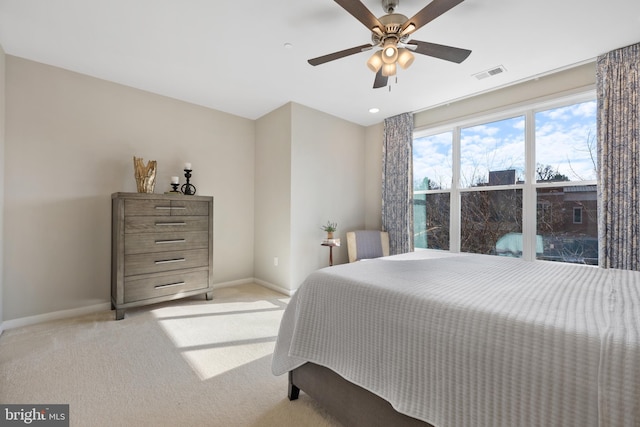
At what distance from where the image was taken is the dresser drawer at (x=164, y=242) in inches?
110

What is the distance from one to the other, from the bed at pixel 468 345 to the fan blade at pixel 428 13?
1.53 meters

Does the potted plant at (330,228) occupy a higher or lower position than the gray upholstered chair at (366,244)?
higher

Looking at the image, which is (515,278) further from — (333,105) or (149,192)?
(149,192)

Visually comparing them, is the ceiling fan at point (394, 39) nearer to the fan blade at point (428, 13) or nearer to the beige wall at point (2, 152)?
the fan blade at point (428, 13)

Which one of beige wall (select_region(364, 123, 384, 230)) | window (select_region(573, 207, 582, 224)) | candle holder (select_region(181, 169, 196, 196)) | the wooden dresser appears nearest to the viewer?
the wooden dresser

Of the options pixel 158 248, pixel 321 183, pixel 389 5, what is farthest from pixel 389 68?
pixel 158 248

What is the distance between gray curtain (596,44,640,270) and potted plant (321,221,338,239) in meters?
2.74

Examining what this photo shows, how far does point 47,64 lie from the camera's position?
2.73 m

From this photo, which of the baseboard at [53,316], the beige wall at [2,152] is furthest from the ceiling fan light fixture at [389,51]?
the baseboard at [53,316]

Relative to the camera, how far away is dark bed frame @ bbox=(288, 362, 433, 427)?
1.12 meters

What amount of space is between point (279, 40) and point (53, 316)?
3.39 m

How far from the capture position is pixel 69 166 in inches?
112

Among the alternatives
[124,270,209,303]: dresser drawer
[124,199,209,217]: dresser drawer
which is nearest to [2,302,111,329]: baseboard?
[124,270,209,303]: dresser drawer

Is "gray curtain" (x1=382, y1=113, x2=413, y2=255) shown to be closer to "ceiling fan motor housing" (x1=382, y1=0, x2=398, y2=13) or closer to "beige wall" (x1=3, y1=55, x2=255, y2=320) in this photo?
"ceiling fan motor housing" (x1=382, y1=0, x2=398, y2=13)
